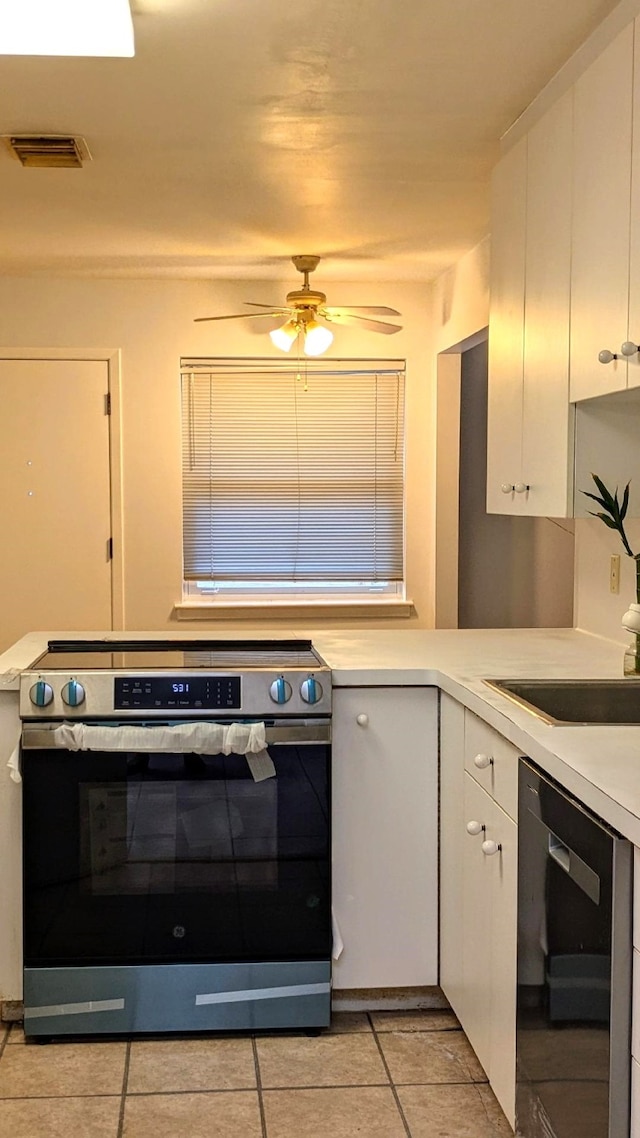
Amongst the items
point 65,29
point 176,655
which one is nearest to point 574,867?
point 176,655

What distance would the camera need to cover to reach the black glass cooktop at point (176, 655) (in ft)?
8.65

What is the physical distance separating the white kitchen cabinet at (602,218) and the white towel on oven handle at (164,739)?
1.10 metres

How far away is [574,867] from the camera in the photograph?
165cm

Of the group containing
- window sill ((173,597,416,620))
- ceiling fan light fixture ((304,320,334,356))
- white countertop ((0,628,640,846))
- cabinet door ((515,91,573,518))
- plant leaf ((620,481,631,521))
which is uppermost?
ceiling fan light fixture ((304,320,334,356))

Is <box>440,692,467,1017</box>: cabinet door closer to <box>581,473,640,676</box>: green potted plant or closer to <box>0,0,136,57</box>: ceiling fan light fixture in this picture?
<box>581,473,640,676</box>: green potted plant

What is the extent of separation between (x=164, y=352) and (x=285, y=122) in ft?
8.66

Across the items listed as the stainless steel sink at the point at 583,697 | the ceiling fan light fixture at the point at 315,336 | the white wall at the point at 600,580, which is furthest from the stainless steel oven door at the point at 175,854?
the ceiling fan light fixture at the point at 315,336

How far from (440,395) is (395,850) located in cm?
334

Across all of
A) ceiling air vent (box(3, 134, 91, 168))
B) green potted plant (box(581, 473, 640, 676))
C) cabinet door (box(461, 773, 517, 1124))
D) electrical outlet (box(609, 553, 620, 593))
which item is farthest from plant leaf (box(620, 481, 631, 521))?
ceiling air vent (box(3, 134, 91, 168))

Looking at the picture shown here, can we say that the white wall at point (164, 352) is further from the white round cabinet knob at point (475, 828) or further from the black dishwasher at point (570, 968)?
the black dishwasher at point (570, 968)

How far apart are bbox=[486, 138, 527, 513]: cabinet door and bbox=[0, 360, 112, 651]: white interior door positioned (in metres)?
2.89

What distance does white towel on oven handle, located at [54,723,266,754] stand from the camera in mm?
2523

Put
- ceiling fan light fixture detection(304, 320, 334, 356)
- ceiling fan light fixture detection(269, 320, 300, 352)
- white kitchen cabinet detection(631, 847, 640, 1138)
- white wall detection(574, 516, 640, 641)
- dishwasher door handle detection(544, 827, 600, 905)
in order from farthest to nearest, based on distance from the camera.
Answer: ceiling fan light fixture detection(269, 320, 300, 352) < ceiling fan light fixture detection(304, 320, 334, 356) < white wall detection(574, 516, 640, 641) < dishwasher door handle detection(544, 827, 600, 905) < white kitchen cabinet detection(631, 847, 640, 1138)

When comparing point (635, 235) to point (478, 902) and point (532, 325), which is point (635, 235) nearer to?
point (532, 325)
